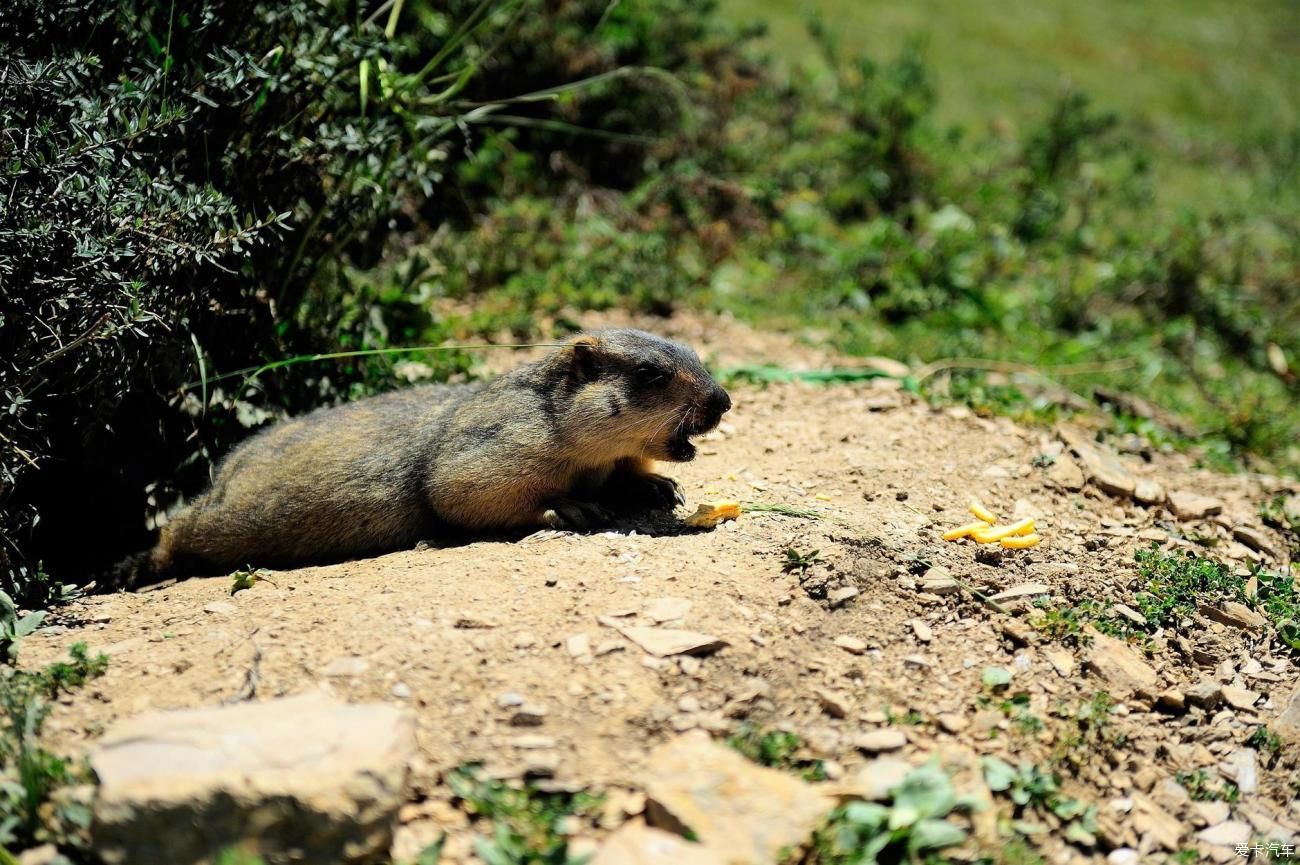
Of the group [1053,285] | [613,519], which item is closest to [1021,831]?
[613,519]

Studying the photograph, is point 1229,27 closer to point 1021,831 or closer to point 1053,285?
point 1053,285

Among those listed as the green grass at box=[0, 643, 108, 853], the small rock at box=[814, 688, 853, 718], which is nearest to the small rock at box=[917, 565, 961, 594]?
the small rock at box=[814, 688, 853, 718]

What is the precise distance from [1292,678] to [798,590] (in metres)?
2.03

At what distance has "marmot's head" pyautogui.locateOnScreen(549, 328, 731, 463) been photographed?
5.45 m

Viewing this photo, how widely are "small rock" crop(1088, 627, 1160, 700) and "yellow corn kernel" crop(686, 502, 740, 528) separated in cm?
162

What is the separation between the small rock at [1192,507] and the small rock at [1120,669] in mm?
1504

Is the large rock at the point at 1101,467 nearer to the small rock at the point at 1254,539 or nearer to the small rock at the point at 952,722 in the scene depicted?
the small rock at the point at 1254,539

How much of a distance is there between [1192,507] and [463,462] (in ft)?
12.1

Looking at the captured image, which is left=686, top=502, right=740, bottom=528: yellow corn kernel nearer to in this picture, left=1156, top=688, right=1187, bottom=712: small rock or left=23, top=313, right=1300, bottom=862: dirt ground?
left=23, top=313, right=1300, bottom=862: dirt ground

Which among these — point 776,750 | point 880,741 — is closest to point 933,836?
point 880,741

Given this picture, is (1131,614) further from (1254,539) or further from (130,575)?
(130,575)

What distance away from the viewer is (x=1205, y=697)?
14.6 feet

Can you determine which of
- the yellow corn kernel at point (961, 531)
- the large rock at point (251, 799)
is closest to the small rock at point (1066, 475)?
the yellow corn kernel at point (961, 531)

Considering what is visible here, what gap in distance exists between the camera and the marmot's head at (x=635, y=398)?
5.45 meters
